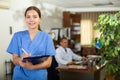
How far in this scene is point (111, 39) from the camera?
2363 millimetres

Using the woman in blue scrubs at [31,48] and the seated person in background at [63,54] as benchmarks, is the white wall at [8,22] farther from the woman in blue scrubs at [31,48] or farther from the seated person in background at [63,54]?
the woman in blue scrubs at [31,48]

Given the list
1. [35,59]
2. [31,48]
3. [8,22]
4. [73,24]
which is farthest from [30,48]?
[73,24]

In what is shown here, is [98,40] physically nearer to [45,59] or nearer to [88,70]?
[45,59]

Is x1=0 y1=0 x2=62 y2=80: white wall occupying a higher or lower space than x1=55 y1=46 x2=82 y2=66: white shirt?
higher

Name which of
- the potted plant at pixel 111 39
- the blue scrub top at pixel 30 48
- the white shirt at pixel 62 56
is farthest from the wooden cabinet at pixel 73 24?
the blue scrub top at pixel 30 48

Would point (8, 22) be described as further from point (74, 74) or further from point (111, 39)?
point (111, 39)

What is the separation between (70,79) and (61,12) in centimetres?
343

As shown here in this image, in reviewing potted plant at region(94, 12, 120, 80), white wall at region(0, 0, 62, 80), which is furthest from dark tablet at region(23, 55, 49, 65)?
white wall at region(0, 0, 62, 80)

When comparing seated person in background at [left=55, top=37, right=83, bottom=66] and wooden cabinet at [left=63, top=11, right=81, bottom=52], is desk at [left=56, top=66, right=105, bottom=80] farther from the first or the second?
wooden cabinet at [left=63, top=11, right=81, bottom=52]

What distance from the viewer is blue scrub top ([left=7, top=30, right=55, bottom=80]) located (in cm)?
185

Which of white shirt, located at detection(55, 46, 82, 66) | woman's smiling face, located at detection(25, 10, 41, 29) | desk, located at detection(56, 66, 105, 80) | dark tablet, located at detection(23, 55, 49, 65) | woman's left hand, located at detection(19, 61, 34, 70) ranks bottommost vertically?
desk, located at detection(56, 66, 105, 80)

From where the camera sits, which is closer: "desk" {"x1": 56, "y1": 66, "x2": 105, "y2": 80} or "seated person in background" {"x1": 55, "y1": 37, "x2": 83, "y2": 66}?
"desk" {"x1": 56, "y1": 66, "x2": 105, "y2": 80}

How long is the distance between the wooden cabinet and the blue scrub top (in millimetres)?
5127

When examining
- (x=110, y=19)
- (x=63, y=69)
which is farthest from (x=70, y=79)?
(x=110, y=19)
